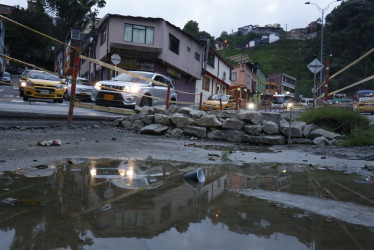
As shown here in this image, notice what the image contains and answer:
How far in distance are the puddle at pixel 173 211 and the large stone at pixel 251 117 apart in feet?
16.9

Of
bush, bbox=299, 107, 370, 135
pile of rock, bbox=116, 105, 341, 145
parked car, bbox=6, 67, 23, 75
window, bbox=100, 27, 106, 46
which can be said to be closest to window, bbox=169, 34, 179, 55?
window, bbox=100, 27, 106, 46

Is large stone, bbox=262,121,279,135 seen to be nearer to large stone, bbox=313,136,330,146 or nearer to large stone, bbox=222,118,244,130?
large stone, bbox=222,118,244,130

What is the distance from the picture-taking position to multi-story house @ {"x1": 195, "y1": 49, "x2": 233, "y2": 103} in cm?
3678

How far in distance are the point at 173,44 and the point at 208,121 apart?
21142 millimetres

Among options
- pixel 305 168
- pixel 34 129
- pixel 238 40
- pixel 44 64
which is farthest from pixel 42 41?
pixel 238 40

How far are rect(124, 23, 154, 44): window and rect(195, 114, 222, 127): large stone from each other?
62.9ft

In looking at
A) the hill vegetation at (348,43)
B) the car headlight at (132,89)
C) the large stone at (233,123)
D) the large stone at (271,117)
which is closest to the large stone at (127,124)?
the large stone at (233,123)

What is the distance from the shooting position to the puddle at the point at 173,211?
5.59ft

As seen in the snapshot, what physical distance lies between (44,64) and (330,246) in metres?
71.3

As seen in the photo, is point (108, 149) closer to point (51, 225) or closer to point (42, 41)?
point (51, 225)

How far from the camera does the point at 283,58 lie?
125 metres

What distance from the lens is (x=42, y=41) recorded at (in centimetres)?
6047

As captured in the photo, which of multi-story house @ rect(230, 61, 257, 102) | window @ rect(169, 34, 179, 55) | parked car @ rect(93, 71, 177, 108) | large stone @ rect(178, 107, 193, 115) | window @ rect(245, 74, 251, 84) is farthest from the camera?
window @ rect(245, 74, 251, 84)

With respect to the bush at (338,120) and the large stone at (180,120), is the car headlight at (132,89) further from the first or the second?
the bush at (338,120)
